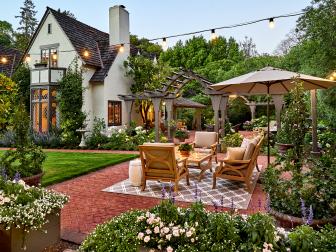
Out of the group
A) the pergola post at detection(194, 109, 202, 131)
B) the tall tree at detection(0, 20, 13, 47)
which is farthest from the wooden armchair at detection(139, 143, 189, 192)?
the tall tree at detection(0, 20, 13, 47)

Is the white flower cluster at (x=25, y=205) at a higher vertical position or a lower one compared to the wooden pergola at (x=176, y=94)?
lower

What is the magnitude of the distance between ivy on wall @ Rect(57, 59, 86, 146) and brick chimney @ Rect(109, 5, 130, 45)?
278 cm

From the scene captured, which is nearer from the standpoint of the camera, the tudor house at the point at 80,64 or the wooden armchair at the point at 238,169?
the wooden armchair at the point at 238,169

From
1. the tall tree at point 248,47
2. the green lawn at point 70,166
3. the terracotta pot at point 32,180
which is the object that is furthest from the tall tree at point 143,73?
the tall tree at point 248,47

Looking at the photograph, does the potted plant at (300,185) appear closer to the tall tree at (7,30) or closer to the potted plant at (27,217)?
the potted plant at (27,217)

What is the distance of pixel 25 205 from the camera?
10.1 ft

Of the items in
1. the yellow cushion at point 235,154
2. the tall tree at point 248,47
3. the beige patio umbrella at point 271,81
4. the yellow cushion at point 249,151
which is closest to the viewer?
the beige patio umbrella at point 271,81

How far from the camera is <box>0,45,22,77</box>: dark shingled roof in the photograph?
61.5 feet

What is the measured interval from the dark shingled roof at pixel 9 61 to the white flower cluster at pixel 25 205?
1776 centimetres

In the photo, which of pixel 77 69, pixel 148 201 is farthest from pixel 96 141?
pixel 148 201

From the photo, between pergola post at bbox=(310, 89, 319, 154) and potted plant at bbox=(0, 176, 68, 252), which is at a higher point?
pergola post at bbox=(310, 89, 319, 154)

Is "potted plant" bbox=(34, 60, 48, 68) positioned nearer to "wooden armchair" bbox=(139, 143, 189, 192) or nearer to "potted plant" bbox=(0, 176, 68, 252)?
"wooden armchair" bbox=(139, 143, 189, 192)

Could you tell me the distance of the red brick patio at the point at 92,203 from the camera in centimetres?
410

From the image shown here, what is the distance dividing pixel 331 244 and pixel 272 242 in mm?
484
